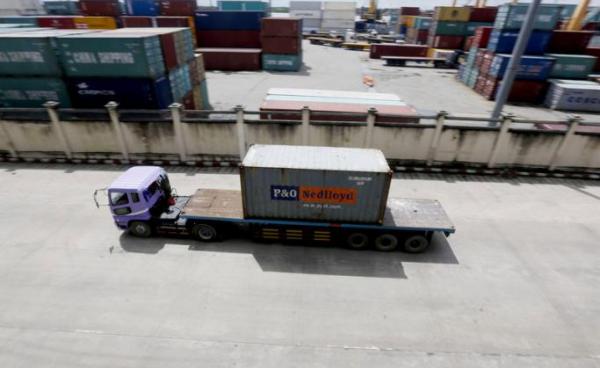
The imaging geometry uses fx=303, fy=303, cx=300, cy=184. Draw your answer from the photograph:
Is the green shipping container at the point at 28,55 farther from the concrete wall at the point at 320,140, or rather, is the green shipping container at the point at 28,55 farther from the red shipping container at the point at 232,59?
the red shipping container at the point at 232,59

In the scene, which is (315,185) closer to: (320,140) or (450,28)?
(320,140)

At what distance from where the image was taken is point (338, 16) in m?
111

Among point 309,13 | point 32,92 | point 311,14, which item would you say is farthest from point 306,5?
point 32,92

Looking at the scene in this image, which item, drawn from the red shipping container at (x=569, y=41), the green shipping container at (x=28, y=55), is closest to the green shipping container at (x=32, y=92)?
the green shipping container at (x=28, y=55)

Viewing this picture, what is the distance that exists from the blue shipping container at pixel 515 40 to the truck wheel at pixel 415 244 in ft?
102

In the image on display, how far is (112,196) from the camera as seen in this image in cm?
1121

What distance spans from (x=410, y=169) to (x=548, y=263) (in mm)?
8054

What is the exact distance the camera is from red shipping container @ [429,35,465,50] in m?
53.5

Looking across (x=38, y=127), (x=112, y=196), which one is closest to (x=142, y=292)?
(x=112, y=196)

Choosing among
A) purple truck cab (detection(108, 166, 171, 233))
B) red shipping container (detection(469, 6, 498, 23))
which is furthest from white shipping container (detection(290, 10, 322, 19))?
purple truck cab (detection(108, 166, 171, 233))

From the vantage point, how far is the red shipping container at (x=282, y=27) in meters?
43.4

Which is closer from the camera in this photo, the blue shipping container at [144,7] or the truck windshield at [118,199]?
the truck windshield at [118,199]

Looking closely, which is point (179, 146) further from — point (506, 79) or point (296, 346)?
point (506, 79)

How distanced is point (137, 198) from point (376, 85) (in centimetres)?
3333
